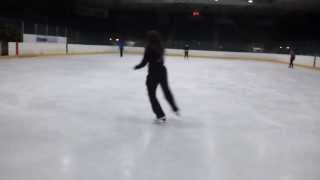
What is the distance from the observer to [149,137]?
14.4 feet

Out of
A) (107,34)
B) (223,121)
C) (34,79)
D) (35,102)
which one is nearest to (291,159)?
(223,121)

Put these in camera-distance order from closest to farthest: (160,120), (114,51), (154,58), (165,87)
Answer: (154,58), (165,87), (160,120), (114,51)

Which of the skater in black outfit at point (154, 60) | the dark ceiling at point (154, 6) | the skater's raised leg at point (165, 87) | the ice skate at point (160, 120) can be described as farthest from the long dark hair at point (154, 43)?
the dark ceiling at point (154, 6)

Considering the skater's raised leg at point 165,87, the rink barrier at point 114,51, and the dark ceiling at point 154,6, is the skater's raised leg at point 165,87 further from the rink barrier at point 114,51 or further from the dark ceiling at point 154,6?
the dark ceiling at point 154,6

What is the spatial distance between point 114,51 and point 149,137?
25.9 metres

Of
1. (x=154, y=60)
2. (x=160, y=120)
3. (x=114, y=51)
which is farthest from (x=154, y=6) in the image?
(x=154, y=60)

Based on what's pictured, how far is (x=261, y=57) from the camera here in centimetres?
2777

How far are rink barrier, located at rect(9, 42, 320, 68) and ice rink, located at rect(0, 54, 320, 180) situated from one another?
35.1 feet

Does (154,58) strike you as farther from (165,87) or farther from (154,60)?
(165,87)

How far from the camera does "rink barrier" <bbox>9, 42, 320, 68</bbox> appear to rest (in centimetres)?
1832

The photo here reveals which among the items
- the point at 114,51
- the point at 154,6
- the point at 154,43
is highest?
the point at 154,6

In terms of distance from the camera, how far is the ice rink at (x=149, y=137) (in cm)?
325

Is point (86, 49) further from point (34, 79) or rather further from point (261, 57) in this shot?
point (34, 79)

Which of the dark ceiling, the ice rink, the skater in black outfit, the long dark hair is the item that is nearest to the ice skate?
the ice rink
